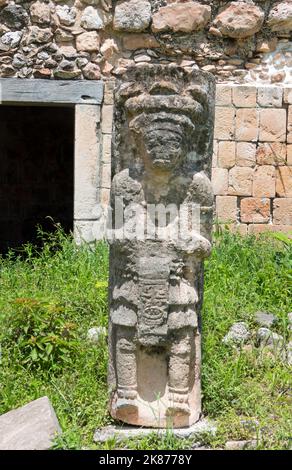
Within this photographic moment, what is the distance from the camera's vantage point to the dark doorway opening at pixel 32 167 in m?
10.3

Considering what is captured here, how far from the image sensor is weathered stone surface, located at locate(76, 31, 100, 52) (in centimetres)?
664

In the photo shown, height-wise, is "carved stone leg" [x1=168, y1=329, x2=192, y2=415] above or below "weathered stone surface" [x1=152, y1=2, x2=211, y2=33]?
below

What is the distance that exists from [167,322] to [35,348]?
43.6 inches

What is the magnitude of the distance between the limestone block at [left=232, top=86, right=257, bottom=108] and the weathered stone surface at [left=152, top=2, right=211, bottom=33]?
85cm

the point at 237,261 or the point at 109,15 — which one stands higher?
the point at 109,15

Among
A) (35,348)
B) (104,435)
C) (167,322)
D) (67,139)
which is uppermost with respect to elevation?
(67,139)

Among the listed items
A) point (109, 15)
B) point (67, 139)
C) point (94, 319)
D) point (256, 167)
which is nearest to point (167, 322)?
point (94, 319)

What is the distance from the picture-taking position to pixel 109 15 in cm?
662

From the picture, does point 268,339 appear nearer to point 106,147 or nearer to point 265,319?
point 265,319

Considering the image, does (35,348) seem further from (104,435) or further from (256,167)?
(256,167)

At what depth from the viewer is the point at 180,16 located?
21.5 ft

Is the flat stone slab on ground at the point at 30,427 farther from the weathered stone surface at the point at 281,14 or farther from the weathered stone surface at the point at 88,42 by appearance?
the weathered stone surface at the point at 281,14

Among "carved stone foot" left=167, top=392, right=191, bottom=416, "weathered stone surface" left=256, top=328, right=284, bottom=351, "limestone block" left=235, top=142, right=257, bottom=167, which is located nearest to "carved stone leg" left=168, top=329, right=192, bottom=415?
"carved stone foot" left=167, top=392, right=191, bottom=416

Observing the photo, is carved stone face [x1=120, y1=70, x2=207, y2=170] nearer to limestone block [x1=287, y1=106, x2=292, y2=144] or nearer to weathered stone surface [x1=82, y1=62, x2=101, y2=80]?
weathered stone surface [x1=82, y1=62, x2=101, y2=80]
